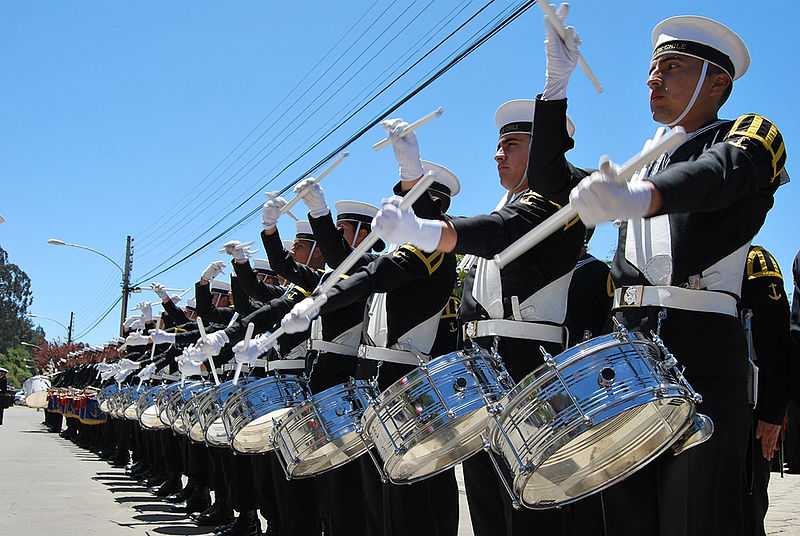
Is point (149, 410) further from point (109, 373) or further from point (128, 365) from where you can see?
point (109, 373)

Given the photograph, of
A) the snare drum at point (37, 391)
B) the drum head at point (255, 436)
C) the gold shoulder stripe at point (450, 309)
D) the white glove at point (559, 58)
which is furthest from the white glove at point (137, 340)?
the snare drum at point (37, 391)

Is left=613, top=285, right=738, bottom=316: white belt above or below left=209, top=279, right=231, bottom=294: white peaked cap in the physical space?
below

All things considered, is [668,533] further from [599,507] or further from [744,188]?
[744,188]

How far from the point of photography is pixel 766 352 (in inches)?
142

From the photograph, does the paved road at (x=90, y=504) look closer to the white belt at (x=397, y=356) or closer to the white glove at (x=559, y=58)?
the white belt at (x=397, y=356)

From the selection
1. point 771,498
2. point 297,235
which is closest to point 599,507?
point 297,235

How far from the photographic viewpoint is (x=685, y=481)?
2.60 m

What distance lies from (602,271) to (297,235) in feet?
12.1

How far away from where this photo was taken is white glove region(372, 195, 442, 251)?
8.91 feet

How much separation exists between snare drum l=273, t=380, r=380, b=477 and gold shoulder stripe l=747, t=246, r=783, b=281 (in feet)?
5.96

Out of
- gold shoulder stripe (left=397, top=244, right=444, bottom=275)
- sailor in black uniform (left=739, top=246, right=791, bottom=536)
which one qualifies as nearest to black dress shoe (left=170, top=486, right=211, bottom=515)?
gold shoulder stripe (left=397, top=244, right=444, bottom=275)

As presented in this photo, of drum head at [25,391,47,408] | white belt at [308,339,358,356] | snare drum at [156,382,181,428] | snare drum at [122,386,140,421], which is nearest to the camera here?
white belt at [308,339,358,356]

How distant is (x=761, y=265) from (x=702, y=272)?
1.31m

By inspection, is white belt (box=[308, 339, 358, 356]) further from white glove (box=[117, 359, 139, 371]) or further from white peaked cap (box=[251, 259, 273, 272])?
white glove (box=[117, 359, 139, 371])
